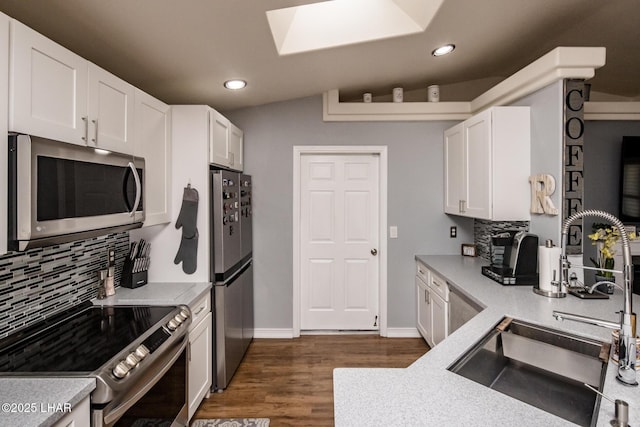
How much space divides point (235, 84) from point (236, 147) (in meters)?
0.65

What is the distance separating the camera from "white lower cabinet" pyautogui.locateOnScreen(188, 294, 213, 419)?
86.5 inches

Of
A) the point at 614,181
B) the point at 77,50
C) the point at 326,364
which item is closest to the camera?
the point at 77,50

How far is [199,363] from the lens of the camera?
2.33 metres

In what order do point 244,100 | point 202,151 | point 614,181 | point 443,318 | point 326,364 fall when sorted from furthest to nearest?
point 614,181, point 244,100, point 326,364, point 443,318, point 202,151

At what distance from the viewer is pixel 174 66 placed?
2.30m

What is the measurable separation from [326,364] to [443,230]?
68.8 inches

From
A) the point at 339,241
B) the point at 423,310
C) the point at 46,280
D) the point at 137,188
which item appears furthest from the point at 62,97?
the point at 423,310

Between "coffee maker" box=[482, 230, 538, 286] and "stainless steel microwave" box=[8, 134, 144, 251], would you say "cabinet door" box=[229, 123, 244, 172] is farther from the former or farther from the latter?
"coffee maker" box=[482, 230, 538, 286]

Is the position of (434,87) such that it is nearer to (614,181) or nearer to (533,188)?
(533,188)

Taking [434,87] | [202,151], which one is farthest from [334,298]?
[434,87]

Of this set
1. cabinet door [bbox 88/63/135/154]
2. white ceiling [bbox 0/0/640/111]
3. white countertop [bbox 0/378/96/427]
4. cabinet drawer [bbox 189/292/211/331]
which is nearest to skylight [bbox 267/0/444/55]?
white ceiling [bbox 0/0/640/111]

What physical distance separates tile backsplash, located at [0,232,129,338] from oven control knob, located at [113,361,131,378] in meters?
0.63

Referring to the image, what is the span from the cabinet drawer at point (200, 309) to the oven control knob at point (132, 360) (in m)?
0.68

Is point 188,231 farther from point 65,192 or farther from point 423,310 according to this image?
point 423,310
